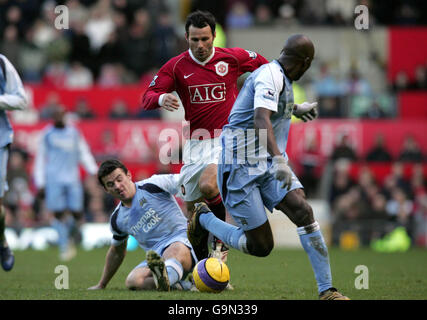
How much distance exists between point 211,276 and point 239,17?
613 inches

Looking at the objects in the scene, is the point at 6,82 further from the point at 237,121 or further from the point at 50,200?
the point at 50,200

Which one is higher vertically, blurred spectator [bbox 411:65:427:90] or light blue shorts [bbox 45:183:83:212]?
blurred spectator [bbox 411:65:427:90]

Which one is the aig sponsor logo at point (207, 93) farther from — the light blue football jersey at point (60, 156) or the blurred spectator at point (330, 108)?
the blurred spectator at point (330, 108)

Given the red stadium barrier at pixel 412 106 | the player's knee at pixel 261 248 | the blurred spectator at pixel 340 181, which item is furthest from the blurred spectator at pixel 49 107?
the player's knee at pixel 261 248

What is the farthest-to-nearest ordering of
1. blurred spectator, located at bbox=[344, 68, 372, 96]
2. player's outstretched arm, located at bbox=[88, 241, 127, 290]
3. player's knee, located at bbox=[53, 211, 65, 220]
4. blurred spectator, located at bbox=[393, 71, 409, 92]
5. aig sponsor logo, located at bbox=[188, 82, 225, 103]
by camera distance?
blurred spectator, located at bbox=[393, 71, 409, 92], blurred spectator, located at bbox=[344, 68, 372, 96], player's knee, located at bbox=[53, 211, 65, 220], aig sponsor logo, located at bbox=[188, 82, 225, 103], player's outstretched arm, located at bbox=[88, 241, 127, 290]

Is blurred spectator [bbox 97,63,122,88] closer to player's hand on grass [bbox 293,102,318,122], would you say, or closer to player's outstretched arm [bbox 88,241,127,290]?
player's outstretched arm [bbox 88,241,127,290]

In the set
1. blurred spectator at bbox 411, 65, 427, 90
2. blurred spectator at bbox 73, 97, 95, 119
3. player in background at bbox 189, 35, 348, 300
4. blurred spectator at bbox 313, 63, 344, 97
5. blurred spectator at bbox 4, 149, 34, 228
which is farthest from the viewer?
blurred spectator at bbox 411, 65, 427, 90

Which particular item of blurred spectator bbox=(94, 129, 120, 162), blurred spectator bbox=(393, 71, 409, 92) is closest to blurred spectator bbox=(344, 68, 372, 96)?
blurred spectator bbox=(393, 71, 409, 92)

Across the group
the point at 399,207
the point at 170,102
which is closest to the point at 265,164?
the point at 170,102

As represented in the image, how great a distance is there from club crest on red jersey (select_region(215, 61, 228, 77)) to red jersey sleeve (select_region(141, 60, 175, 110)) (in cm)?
48

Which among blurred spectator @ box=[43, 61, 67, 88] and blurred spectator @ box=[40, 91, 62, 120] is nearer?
blurred spectator @ box=[40, 91, 62, 120]

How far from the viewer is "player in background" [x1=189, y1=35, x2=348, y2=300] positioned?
7008 millimetres

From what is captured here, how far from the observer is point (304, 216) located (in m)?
7.14

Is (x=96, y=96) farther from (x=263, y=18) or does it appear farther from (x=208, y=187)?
(x=208, y=187)
